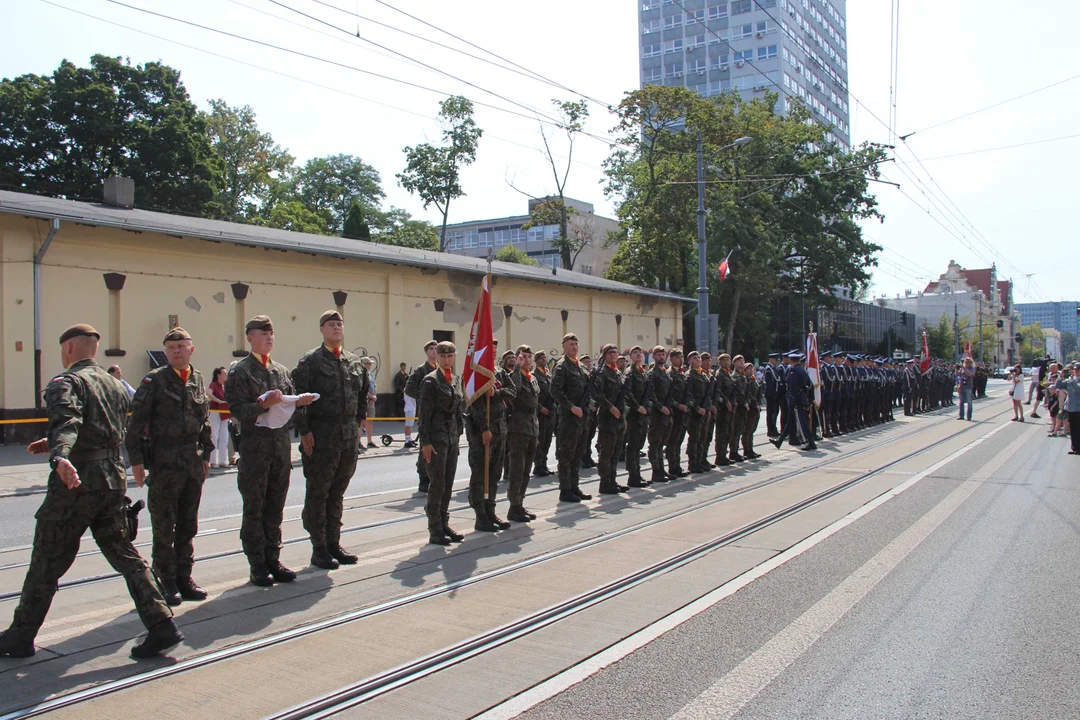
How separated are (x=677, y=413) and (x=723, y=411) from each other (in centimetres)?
219

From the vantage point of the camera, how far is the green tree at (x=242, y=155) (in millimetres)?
50688

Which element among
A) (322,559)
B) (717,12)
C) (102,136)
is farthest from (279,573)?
(717,12)

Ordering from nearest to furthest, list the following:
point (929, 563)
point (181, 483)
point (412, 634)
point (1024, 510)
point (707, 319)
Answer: point (412, 634) → point (181, 483) → point (929, 563) → point (1024, 510) → point (707, 319)

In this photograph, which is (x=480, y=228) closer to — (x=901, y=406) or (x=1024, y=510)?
(x=901, y=406)

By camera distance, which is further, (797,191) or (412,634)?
(797,191)

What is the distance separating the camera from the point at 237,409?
5965mm

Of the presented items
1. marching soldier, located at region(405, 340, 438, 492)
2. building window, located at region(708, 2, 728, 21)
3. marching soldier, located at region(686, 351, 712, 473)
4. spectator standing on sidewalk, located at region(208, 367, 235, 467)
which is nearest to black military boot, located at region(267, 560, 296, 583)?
marching soldier, located at region(405, 340, 438, 492)

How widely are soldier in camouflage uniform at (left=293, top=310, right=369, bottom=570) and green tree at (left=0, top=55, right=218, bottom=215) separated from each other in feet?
111

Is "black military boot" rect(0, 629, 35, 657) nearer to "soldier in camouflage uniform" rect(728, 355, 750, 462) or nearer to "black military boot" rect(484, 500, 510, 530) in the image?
"black military boot" rect(484, 500, 510, 530)

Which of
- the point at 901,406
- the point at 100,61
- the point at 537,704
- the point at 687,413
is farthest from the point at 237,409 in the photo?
the point at 100,61

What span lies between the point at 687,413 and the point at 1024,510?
4.74m

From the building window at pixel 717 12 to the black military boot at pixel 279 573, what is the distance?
94.6 m

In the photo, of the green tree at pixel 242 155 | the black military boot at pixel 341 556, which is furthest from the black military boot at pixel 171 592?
the green tree at pixel 242 155

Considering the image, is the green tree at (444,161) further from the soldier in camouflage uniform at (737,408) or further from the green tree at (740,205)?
the soldier in camouflage uniform at (737,408)
